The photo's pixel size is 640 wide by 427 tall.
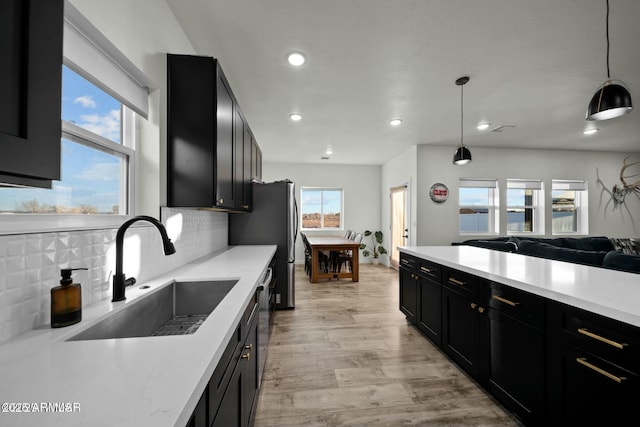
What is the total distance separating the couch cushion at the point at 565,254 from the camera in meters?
2.33

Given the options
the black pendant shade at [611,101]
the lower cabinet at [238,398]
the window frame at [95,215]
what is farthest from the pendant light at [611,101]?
the window frame at [95,215]

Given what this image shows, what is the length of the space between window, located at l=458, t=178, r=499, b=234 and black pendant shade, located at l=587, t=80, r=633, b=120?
3.68m

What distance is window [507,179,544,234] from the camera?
556 centimetres

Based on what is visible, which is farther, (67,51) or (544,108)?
(544,108)

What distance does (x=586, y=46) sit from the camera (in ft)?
7.15

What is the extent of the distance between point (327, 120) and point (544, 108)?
2.93m

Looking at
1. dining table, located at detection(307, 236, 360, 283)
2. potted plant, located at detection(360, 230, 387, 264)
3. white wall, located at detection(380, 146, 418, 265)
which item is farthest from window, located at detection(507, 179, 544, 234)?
dining table, located at detection(307, 236, 360, 283)

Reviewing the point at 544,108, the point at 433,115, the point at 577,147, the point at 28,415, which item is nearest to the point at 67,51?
the point at 28,415

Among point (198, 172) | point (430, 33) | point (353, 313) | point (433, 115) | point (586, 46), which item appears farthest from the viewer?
point (433, 115)

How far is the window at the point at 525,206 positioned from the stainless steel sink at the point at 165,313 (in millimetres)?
6155

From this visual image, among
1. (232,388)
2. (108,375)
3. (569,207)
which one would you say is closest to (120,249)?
(108,375)

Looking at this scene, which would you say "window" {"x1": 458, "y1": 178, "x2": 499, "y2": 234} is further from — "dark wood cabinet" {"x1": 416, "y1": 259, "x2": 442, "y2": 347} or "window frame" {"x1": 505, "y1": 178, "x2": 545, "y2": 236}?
"dark wood cabinet" {"x1": 416, "y1": 259, "x2": 442, "y2": 347}

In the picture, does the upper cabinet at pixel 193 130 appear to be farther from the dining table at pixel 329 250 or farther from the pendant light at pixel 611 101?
the dining table at pixel 329 250

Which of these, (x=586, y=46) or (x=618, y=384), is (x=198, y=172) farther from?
(x=586, y=46)
